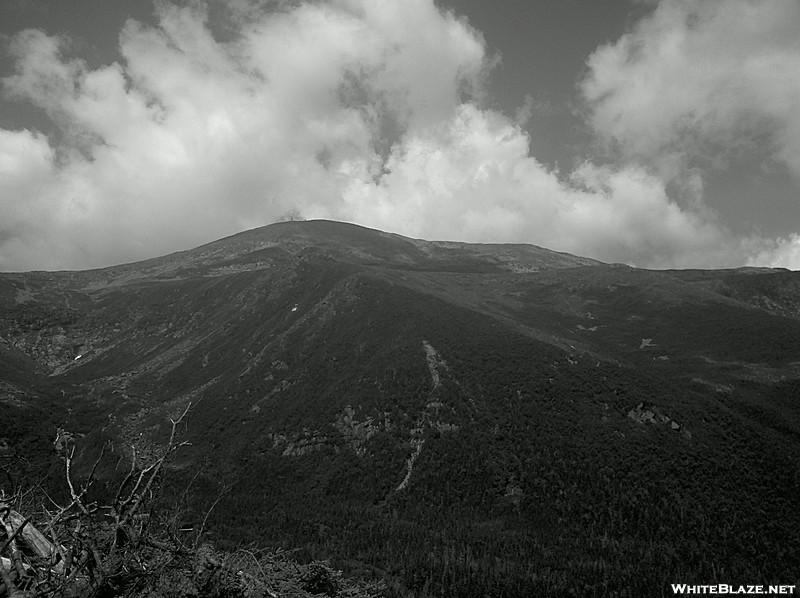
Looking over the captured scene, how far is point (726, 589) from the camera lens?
87.6 ft

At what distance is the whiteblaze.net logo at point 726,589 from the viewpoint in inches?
1035

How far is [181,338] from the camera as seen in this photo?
93.1 m

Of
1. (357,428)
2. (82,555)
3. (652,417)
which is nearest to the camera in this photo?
(82,555)

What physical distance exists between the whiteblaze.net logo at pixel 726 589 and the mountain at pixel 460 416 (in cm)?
A: 148

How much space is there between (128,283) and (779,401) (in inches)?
5826

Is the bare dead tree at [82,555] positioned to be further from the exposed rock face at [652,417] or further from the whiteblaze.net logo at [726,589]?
the exposed rock face at [652,417]

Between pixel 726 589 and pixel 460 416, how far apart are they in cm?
2571

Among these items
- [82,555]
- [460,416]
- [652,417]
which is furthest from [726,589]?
[82,555]

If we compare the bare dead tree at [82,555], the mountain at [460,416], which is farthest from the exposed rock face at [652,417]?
the bare dead tree at [82,555]

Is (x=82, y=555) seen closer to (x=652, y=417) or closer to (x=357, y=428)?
(x=357, y=428)

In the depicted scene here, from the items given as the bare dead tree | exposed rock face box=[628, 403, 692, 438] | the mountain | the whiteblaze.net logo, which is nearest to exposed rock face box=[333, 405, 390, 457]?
the mountain

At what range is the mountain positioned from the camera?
32.4 metres

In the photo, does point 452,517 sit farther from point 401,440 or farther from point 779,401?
point 779,401

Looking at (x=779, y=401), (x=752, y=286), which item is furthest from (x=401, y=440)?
(x=752, y=286)
